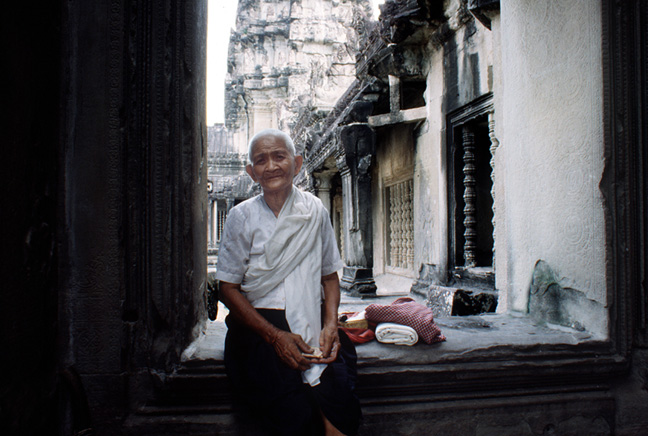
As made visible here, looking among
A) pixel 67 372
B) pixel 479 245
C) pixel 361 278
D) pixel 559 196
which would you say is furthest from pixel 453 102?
pixel 67 372

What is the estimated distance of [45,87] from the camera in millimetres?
1649

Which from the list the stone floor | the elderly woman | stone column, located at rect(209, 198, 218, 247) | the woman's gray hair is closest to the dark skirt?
the elderly woman

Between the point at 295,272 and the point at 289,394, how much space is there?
1.47 feet

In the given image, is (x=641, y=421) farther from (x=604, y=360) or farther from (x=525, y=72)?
(x=525, y=72)

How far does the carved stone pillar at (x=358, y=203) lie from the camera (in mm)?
6703

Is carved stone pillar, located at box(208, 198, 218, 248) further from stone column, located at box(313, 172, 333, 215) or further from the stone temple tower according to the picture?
stone column, located at box(313, 172, 333, 215)

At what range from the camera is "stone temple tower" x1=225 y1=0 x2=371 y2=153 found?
18.7 m

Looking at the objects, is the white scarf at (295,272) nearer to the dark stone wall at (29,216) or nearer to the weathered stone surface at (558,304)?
the dark stone wall at (29,216)

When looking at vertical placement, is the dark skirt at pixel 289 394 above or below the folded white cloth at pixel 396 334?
below

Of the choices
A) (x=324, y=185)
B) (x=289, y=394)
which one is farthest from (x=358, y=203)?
(x=289, y=394)

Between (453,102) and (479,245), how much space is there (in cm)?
192

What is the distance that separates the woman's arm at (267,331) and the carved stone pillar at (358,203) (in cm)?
523

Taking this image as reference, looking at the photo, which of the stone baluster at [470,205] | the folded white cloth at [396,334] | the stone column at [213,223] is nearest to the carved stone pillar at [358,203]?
the stone baluster at [470,205]

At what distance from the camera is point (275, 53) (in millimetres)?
22781
